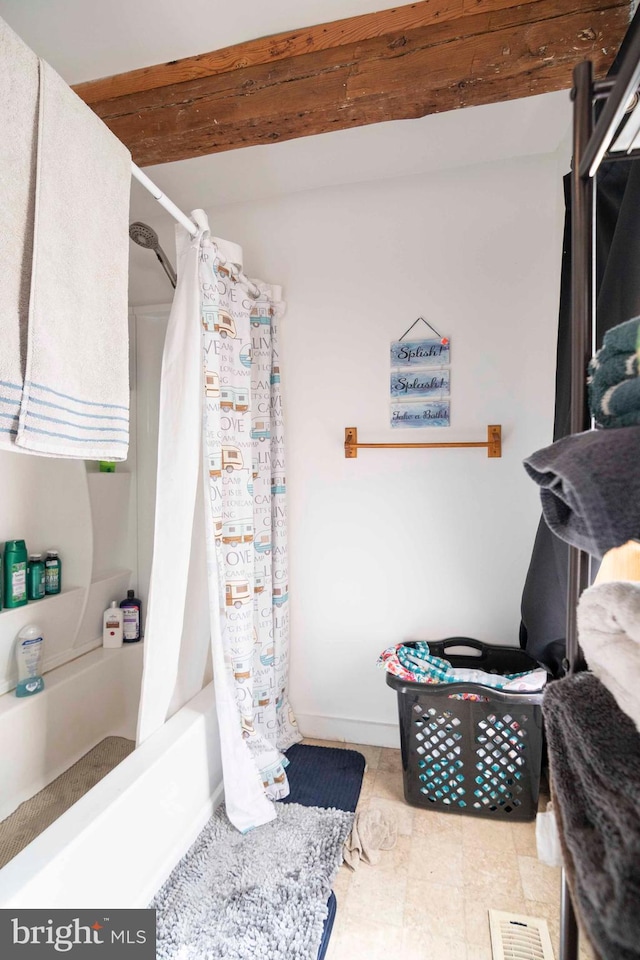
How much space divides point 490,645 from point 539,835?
4.22 ft

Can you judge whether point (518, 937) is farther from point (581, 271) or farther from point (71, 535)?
point (71, 535)

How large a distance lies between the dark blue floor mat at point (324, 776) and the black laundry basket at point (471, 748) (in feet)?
0.75

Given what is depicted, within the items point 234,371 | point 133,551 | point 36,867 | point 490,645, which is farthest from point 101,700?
point 490,645

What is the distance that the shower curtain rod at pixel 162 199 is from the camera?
1.30 m

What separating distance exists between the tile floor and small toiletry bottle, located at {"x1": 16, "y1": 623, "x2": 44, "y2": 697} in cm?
118

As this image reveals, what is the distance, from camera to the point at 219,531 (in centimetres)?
169

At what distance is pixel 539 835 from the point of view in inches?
29.1

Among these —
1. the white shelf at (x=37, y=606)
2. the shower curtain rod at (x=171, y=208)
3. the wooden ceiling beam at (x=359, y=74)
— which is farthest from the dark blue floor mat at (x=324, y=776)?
the wooden ceiling beam at (x=359, y=74)

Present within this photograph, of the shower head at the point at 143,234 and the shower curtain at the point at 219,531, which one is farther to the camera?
the shower head at the point at 143,234

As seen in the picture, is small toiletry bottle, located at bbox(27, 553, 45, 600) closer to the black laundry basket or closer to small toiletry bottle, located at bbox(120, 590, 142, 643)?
small toiletry bottle, located at bbox(120, 590, 142, 643)

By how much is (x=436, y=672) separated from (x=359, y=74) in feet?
6.18

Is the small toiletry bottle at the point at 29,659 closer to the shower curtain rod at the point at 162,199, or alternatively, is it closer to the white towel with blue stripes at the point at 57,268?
the white towel with blue stripes at the point at 57,268

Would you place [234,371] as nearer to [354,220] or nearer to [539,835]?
[354,220]

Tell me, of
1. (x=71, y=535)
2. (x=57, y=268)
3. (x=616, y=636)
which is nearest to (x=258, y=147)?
(x=57, y=268)
